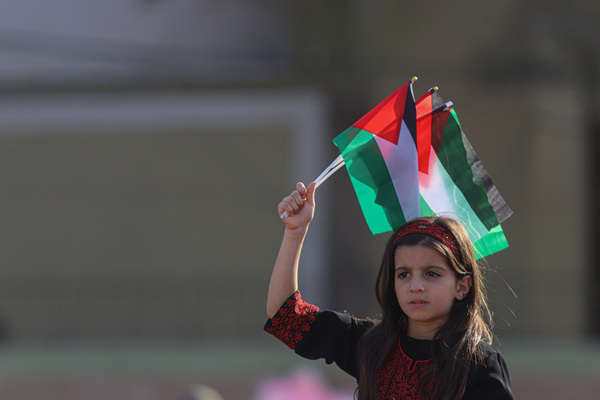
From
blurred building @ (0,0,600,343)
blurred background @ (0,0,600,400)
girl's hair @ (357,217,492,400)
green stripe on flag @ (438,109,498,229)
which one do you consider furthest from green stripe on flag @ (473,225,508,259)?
blurred building @ (0,0,600,343)

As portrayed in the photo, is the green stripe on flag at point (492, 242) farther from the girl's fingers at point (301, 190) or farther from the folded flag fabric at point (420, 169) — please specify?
the girl's fingers at point (301, 190)

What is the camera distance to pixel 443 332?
247 cm

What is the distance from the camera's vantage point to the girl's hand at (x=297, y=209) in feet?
8.78

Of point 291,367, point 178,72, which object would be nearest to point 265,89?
point 178,72

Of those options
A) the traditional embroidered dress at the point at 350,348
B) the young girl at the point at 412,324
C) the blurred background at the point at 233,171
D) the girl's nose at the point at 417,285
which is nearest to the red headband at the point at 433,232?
the young girl at the point at 412,324

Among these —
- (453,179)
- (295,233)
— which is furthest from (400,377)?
(453,179)

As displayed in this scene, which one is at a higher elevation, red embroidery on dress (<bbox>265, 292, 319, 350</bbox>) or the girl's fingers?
the girl's fingers

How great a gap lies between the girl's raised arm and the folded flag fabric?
0.92ft

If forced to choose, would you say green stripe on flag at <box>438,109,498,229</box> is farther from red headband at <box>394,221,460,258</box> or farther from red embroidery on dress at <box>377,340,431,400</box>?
red embroidery on dress at <box>377,340,431,400</box>

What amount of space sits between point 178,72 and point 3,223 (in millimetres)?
4575

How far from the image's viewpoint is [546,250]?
43.6 feet

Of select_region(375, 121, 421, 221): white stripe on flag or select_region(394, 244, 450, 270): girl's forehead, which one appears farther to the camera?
select_region(375, 121, 421, 221): white stripe on flag

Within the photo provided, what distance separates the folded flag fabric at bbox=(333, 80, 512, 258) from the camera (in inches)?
112

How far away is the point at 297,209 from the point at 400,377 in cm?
60
